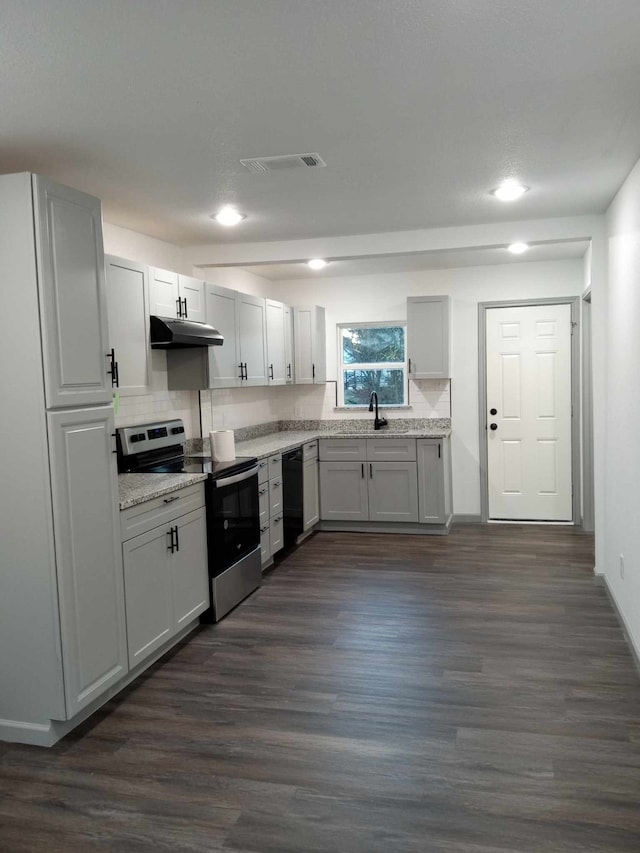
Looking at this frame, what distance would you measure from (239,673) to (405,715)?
0.90m

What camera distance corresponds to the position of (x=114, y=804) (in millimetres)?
2355

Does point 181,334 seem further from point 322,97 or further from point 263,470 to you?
point 322,97

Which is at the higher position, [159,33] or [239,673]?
[159,33]

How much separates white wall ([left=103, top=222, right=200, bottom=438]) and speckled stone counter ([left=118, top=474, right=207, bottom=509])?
0.51m

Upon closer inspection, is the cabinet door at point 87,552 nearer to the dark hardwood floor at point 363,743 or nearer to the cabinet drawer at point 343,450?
the dark hardwood floor at point 363,743

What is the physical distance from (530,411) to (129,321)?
4.18 meters

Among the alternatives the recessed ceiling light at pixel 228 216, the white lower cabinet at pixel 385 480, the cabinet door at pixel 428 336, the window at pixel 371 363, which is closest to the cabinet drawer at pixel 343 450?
the white lower cabinet at pixel 385 480

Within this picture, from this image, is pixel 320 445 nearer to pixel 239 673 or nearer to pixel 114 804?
pixel 239 673

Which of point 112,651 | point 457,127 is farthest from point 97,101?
point 112,651

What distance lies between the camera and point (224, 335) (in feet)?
16.4

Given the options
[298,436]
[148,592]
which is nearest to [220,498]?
[148,592]

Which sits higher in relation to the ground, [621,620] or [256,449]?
[256,449]

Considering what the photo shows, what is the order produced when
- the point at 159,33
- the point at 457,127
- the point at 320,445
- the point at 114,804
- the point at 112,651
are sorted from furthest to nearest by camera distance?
the point at 320,445 → the point at 112,651 → the point at 457,127 → the point at 114,804 → the point at 159,33

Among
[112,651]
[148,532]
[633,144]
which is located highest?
[633,144]
